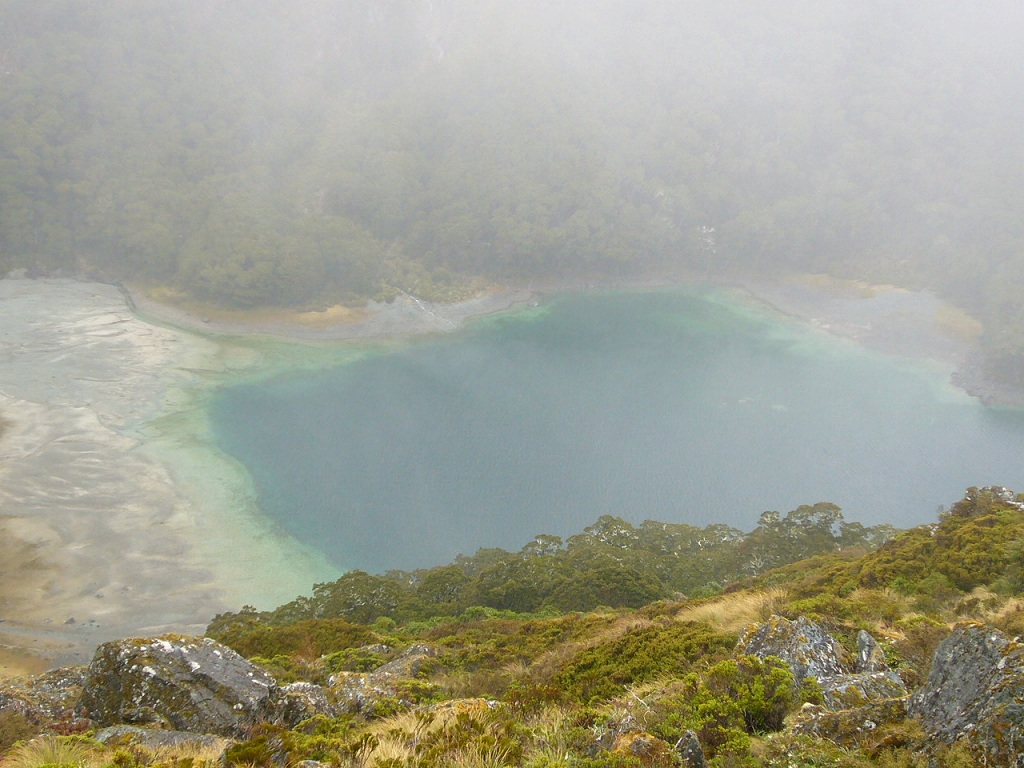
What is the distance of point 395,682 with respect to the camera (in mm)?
11758

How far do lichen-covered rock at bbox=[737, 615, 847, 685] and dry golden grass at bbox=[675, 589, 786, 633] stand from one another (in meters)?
2.01

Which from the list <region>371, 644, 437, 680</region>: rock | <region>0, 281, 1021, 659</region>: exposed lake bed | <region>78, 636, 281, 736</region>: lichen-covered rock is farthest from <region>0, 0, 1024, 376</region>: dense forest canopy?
<region>78, 636, 281, 736</region>: lichen-covered rock

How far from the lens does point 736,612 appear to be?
12.9 m

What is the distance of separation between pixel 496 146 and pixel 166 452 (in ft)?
210

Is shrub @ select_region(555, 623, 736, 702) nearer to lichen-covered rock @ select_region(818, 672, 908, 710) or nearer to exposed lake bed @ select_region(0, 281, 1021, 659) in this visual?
lichen-covered rock @ select_region(818, 672, 908, 710)

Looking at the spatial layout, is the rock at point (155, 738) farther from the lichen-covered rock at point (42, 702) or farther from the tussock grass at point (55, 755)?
the lichen-covered rock at point (42, 702)

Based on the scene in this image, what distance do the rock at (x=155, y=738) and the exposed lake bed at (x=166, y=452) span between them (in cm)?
2605

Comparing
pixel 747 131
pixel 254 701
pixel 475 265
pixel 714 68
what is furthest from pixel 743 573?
pixel 714 68

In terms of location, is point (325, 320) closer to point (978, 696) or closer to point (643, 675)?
point (643, 675)

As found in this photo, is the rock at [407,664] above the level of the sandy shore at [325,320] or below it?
below

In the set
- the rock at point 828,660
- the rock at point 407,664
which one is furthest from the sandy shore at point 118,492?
the rock at point 828,660

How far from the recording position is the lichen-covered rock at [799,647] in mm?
8727

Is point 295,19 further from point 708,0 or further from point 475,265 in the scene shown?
point 708,0

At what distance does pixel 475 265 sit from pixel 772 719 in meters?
77.6
